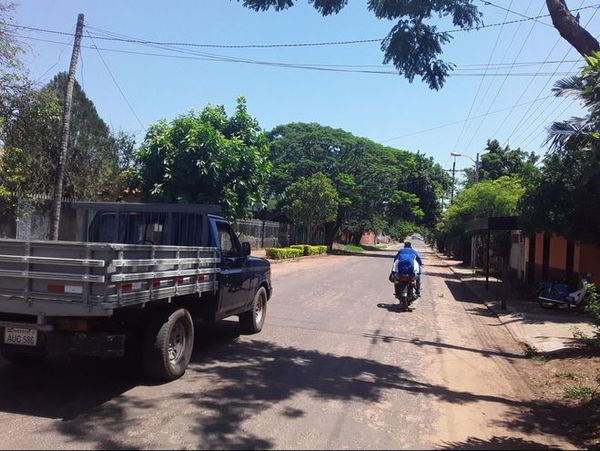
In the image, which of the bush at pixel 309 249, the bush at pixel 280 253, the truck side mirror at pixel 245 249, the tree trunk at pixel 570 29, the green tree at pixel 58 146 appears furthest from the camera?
the bush at pixel 309 249

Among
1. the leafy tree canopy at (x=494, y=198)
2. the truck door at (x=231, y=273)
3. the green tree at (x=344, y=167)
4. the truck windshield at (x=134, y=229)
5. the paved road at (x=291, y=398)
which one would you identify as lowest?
the paved road at (x=291, y=398)

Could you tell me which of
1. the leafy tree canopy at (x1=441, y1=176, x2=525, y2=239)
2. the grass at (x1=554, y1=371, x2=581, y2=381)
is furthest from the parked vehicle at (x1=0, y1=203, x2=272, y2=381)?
the leafy tree canopy at (x1=441, y1=176, x2=525, y2=239)

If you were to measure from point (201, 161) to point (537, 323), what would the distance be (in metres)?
10.2

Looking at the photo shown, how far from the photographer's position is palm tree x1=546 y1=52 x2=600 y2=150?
5.89 meters

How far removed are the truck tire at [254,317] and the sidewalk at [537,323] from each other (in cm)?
500

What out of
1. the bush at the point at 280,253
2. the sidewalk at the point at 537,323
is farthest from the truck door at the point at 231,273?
the bush at the point at 280,253

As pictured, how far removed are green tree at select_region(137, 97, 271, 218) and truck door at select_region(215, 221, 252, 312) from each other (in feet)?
27.8

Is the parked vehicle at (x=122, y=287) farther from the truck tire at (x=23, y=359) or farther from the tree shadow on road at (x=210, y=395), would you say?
the tree shadow on road at (x=210, y=395)

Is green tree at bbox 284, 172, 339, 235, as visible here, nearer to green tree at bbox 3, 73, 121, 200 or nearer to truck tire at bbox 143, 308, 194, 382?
green tree at bbox 3, 73, 121, 200

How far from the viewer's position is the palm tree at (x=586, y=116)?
5.89 metres

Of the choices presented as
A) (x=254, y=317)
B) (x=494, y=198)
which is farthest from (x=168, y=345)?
(x=494, y=198)

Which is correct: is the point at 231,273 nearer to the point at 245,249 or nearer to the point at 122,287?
the point at 245,249

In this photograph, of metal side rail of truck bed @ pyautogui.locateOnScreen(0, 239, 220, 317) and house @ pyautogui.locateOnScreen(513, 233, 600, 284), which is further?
house @ pyautogui.locateOnScreen(513, 233, 600, 284)

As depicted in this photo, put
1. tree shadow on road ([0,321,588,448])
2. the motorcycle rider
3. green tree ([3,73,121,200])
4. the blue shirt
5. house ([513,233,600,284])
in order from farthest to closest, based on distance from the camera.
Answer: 1. house ([513,233,600,284])
2. the blue shirt
3. the motorcycle rider
4. green tree ([3,73,121,200])
5. tree shadow on road ([0,321,588,448])
